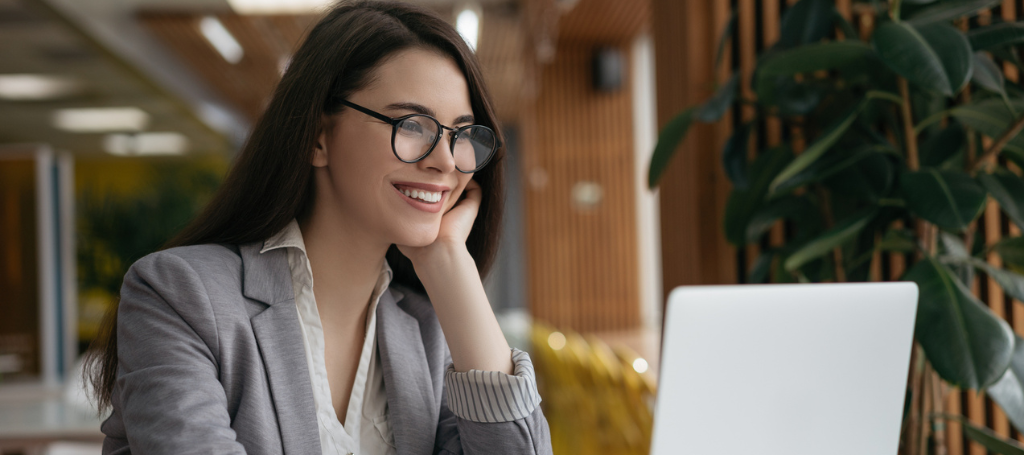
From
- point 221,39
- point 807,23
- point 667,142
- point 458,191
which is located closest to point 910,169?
point 807,23

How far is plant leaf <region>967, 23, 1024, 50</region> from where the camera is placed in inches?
59.3

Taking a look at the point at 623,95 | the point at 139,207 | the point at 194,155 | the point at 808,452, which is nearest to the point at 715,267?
the point at 808,452

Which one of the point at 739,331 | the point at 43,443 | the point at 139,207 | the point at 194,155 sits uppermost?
the point at 194,155

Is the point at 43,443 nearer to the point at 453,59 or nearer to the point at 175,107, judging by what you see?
the point at 453,59

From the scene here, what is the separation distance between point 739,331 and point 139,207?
6.26 m

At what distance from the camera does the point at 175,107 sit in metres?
8.72

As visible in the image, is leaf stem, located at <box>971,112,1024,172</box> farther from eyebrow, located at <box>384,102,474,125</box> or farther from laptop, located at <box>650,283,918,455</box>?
eyebrow, located at <box>384,102,474,125</box>

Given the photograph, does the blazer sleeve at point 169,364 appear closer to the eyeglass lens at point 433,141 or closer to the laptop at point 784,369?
the eyeglass lens at point 433,141

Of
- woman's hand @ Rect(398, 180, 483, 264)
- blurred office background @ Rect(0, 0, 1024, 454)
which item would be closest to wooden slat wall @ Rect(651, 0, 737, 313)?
blurred office background @ Rect(0, 0, 1024, 454)

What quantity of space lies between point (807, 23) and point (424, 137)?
3.73ft

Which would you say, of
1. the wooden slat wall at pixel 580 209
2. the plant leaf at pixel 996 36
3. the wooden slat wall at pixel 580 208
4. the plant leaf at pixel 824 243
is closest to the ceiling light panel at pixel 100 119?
the wooden slat wall at pixel 580 208

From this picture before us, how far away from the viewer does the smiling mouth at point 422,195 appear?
1189mm

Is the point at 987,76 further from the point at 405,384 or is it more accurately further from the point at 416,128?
the point at 405,384

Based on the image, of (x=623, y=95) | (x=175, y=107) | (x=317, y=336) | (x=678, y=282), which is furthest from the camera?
(x=623, y=95)
